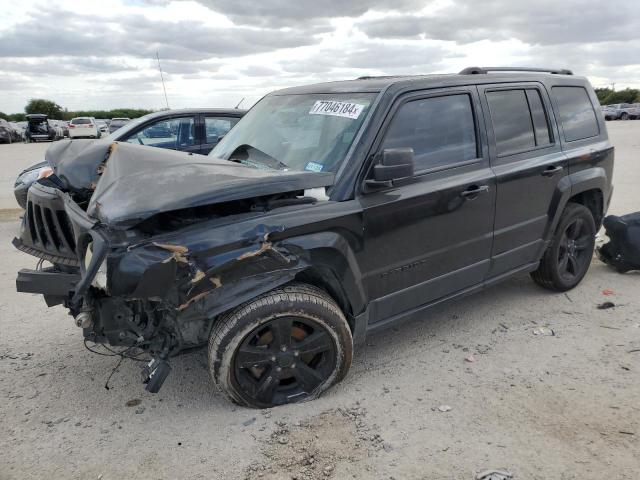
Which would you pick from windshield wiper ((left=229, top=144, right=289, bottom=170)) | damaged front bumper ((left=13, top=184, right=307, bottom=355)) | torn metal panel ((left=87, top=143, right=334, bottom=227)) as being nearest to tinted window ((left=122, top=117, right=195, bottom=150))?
windshield wiper ((left=229, top=144, right=289, bottom=170))

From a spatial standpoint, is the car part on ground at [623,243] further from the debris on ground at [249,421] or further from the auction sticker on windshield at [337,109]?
the debris on ground at [249,421]

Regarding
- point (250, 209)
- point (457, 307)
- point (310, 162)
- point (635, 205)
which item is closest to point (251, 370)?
point (250, 209)

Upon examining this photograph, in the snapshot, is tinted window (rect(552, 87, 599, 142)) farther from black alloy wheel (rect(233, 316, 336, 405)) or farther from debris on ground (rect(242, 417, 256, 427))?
debris on ground (rect(242, 417, 256, 427))

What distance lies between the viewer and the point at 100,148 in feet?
11.9

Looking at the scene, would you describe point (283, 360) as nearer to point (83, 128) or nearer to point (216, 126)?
point (216, 126)

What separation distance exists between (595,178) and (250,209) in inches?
132

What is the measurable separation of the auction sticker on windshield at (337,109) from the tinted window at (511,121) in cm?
115

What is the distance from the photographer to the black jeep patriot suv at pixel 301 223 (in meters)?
2.69

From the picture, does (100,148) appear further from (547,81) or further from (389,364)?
(547,81)

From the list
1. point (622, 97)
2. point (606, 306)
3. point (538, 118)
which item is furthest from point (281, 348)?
point (622, 97)

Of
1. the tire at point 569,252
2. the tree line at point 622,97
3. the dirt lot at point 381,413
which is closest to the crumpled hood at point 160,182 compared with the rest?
the dirt lot at point 381,413

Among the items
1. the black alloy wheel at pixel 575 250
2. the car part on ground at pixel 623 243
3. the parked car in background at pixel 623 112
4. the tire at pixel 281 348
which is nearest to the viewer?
the tire at pixel 281 348

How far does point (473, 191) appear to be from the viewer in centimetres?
363

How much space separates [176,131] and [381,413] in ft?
19.1
